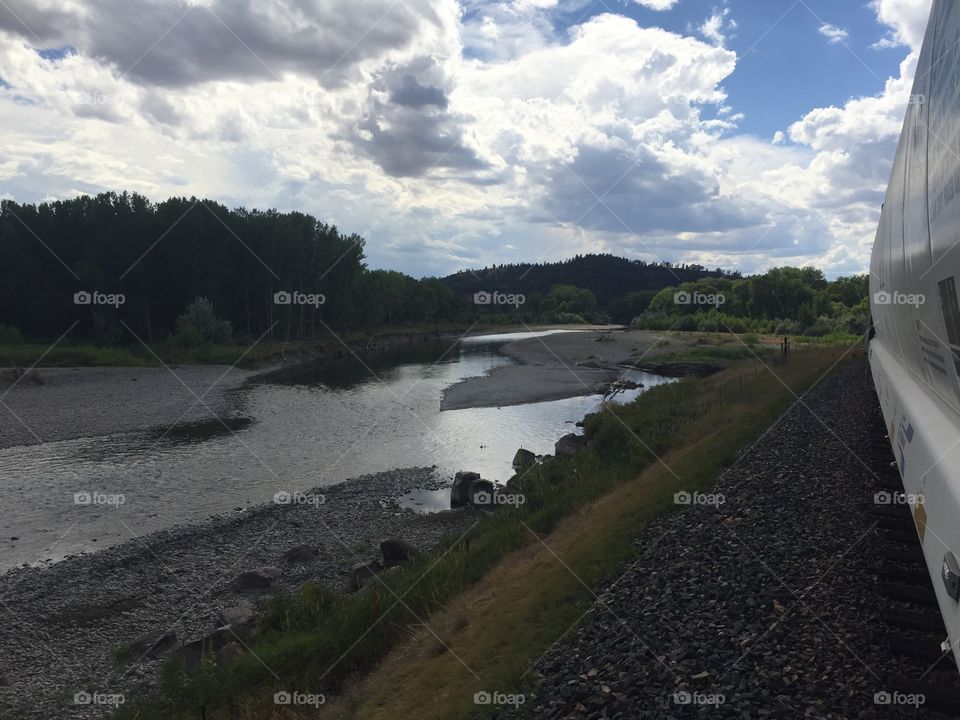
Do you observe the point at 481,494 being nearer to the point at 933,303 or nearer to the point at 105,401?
the point at 933,303

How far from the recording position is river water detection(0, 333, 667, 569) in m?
18.3

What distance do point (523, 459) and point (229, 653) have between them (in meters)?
14.6

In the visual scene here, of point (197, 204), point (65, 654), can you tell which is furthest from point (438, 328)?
point (65, 654)

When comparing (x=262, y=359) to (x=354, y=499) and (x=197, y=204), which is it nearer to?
(x=197, y=204)

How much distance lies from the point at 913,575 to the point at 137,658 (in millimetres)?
11984

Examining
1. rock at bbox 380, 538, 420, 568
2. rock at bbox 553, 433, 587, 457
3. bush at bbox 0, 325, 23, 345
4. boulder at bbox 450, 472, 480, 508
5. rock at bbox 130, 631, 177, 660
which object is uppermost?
bush at bbox 0, 325, 23, 345

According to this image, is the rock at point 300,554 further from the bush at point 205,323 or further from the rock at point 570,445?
the bush at point 205,323

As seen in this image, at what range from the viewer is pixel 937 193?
5.57m

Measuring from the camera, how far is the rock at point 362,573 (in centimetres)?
1344

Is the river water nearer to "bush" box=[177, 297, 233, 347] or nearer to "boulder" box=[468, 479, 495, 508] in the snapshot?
"boulder" box=[468, 479, 495, 508]

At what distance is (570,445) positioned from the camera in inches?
953

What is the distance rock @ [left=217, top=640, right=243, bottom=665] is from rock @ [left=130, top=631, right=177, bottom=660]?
145 cm

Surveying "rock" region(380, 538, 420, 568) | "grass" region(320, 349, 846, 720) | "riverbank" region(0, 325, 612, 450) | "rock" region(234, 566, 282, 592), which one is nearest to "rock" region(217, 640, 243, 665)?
"grass" region(320, 349, 846, 720)

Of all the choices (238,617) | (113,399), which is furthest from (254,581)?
(113,399)
